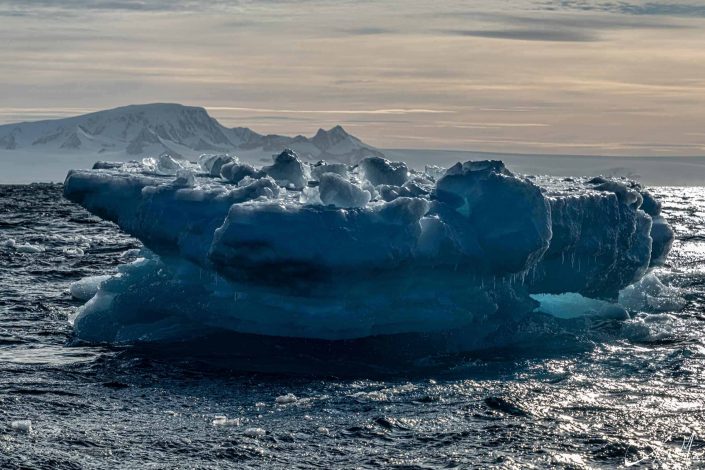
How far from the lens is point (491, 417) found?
13.8m

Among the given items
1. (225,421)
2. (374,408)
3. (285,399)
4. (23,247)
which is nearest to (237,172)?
(285,399)

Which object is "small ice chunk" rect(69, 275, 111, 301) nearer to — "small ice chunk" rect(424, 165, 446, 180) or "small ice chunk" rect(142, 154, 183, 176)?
"small ice chunk" rect(142, 154, 183, 176)

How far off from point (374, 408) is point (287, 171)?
8302 mm

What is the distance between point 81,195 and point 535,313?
9252 millimetres

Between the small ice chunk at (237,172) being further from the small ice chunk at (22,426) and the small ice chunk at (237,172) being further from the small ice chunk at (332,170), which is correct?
the small ice chunk at (22,426)

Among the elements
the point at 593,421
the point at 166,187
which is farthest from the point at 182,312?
the point at 593,421

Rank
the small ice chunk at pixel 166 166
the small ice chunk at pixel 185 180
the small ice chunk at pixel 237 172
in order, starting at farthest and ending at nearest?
the small ice chunk at pixel 166 166 → the small ice chunk at pixel 237 172 → the small ice chunk at pixel 185 180

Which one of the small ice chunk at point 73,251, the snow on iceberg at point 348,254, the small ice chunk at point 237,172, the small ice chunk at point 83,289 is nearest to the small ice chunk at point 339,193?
the snow on iceberg at point 348,254

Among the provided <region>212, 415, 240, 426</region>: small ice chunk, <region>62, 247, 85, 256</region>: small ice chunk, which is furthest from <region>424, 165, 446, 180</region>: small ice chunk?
<region>62, 247, 85, 256</region>: small ice chunk

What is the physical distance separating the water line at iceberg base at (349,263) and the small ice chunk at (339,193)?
2 centimetres

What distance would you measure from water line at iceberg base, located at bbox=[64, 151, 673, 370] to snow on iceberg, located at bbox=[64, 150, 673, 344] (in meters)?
0.03

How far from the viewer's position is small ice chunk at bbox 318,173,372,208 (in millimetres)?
16953

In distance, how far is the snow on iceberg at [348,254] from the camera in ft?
53.8

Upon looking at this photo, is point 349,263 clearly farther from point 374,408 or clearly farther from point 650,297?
point 650,297
